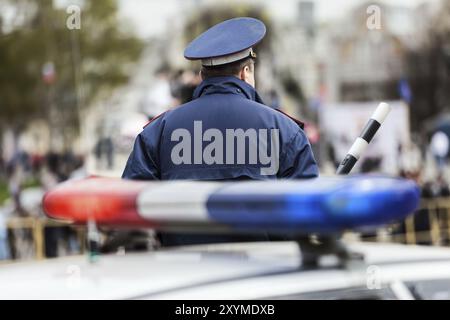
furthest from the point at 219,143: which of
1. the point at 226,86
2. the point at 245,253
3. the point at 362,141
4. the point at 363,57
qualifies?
the point at 363,57

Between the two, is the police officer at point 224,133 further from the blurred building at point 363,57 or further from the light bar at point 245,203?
the blurred building at point 363,57

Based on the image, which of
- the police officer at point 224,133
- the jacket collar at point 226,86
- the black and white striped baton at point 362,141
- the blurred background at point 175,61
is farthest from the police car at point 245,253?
the blurred background at point 175,61

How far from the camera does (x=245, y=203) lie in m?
1.84

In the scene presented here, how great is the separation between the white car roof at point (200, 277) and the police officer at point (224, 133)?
468mm

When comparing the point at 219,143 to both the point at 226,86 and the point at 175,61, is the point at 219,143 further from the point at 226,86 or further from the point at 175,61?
the point at 175,61

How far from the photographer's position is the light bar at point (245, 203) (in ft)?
5.69

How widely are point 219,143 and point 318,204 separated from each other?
146cm

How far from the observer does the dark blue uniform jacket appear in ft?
10.3

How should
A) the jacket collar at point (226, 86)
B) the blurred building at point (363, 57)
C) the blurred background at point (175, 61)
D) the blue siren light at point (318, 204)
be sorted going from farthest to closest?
the blurred building at point (363, 57), the blurred background at point (175, 61), the jacket collar at point (226, 86), the blue siren light at point (318, 204)

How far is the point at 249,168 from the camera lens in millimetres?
3141

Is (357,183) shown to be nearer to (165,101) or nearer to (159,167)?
(159,167)

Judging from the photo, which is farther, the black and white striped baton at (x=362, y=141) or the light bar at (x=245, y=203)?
the black and white striped baton at (x=362, y=141)
